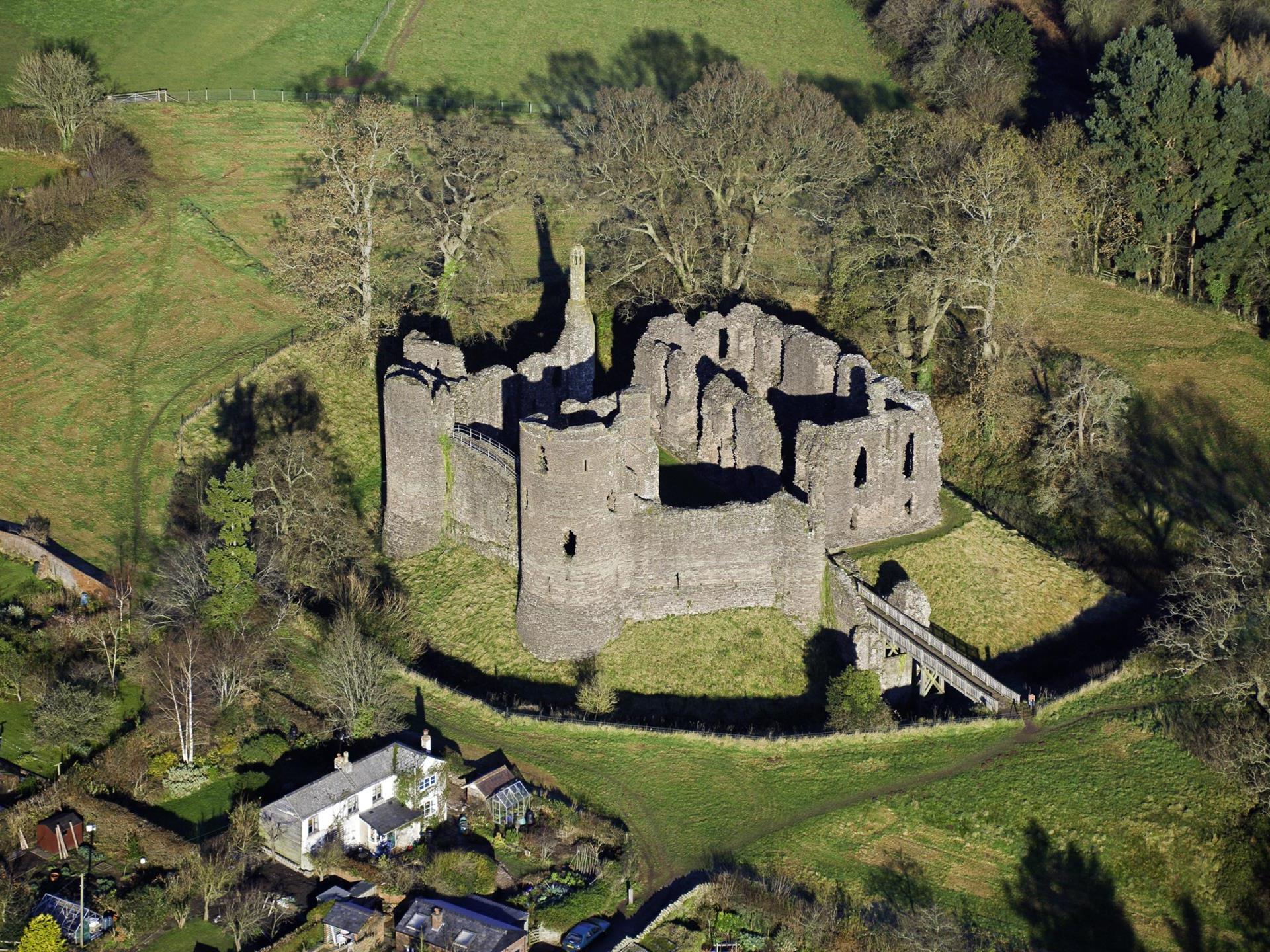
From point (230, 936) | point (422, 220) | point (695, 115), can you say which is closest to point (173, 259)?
point (422, 220)

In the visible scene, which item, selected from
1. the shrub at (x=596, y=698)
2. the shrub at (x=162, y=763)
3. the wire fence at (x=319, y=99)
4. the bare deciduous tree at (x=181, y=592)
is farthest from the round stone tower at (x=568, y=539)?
the wire fence at (x=319, y=99)

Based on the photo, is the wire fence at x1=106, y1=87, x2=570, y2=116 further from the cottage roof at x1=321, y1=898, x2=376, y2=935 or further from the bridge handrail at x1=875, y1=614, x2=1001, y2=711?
the cottage roof at x1=321, y1=898, x2=376, y2=935

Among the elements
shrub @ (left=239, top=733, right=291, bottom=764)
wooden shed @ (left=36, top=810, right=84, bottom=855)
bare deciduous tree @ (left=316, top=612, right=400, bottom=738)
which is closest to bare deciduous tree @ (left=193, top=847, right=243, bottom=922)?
wooden shed @ (left=36, top=810, right=84, bottom=855)

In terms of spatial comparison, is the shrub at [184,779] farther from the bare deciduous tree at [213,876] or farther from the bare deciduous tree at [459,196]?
the bare deciduous tree at [459,196]

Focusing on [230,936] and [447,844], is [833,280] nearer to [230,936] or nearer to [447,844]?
[447,844]

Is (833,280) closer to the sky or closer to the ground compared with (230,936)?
closer to the sky

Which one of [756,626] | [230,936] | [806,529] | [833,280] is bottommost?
[230,936]
